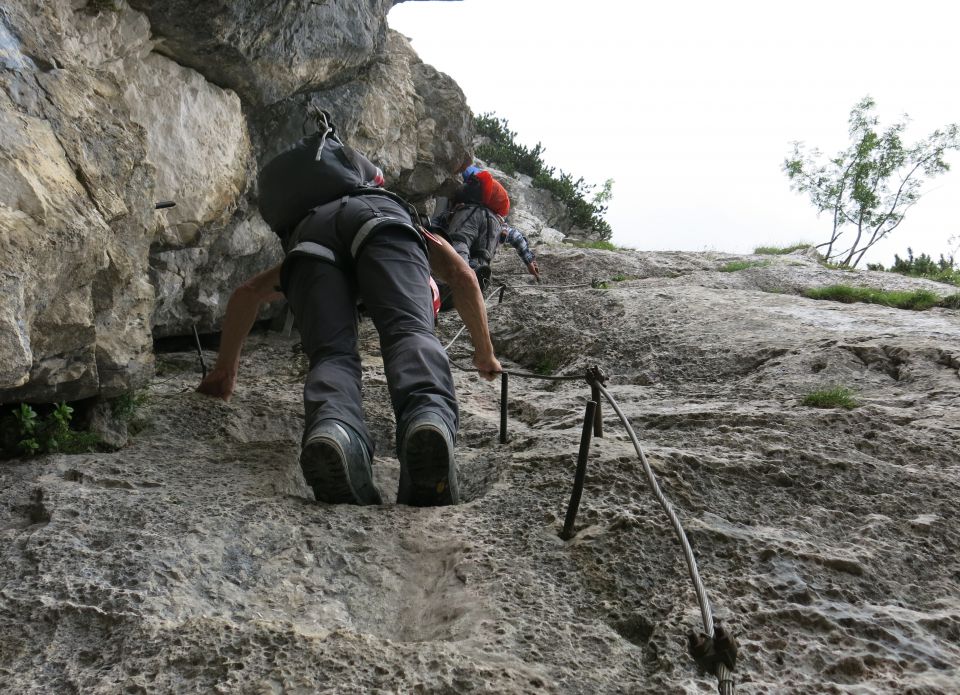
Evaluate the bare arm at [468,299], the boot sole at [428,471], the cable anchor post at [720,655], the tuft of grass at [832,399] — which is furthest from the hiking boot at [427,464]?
the tuft of grass at [832,399]

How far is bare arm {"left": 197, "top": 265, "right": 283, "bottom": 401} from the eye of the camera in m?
→ 4.36

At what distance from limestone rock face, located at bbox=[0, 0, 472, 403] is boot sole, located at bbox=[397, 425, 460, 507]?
1.67 meters

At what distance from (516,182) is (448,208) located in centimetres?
965

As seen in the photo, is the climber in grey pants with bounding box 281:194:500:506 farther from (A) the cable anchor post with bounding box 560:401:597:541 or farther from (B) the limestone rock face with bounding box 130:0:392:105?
(B) the limestone rock face with bounding box 130:0:392:105

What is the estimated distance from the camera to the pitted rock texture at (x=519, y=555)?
198 centimetres

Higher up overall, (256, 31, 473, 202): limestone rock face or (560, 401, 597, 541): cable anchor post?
(256, 31, 473, 202): limestone rock face

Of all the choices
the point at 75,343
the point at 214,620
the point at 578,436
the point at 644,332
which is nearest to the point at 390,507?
the point at 214,620

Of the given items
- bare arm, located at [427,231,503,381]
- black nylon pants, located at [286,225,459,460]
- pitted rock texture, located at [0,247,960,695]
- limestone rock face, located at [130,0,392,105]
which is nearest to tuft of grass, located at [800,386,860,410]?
pitted rock texture, located at [0,247,960,695]

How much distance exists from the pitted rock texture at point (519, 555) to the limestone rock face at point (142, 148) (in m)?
0.70

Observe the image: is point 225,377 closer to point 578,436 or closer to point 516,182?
point 578,436

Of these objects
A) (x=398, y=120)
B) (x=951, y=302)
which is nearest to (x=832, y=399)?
(x=951, y=302)

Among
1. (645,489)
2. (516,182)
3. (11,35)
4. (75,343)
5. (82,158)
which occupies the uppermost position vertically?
(516,182)

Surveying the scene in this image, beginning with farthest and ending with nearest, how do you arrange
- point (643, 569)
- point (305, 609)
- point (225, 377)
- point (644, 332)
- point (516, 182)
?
point (516, 182) < point (644, 332) < point (225, 377) < point (643, 569) < point (305, 609)

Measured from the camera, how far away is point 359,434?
318 centimetres
